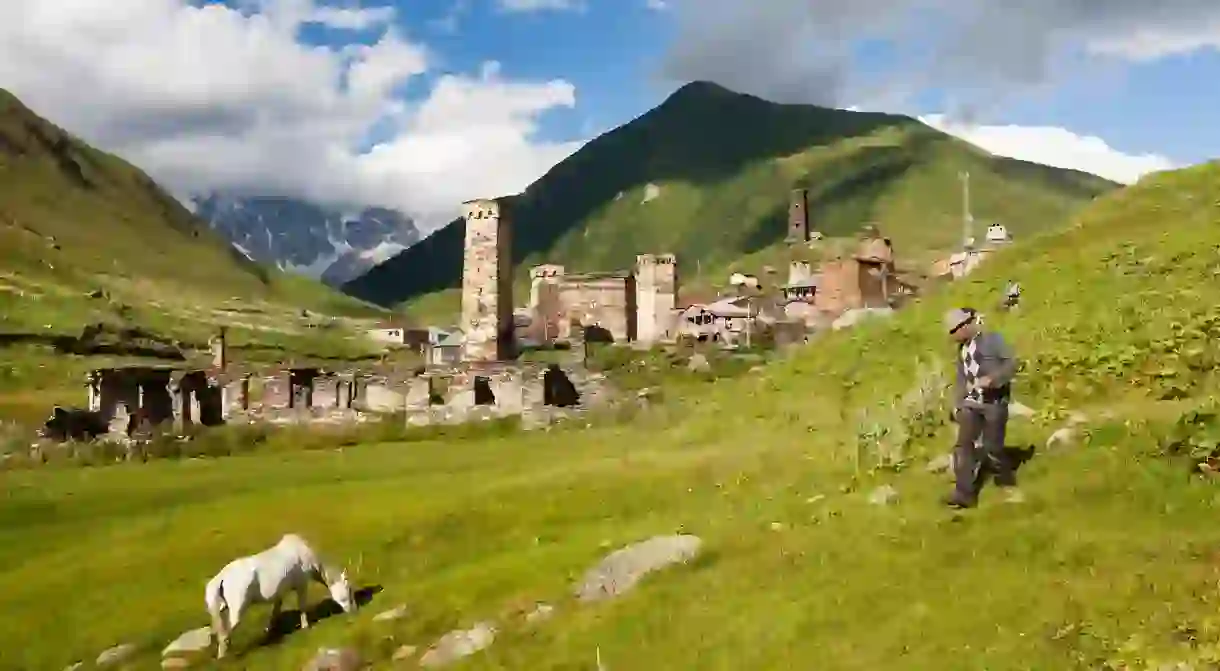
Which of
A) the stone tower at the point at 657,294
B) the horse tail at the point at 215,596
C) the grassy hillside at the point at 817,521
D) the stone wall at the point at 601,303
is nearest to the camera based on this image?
the grassy hillside at the point at 817,521

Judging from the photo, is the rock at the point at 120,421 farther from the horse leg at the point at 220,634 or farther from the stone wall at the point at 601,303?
the stone wall at the point at 601,303

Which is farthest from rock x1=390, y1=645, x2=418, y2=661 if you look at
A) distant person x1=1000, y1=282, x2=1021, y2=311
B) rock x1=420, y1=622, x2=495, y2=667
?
distant person x1=1000, y1=282, x2=1021, y2=311

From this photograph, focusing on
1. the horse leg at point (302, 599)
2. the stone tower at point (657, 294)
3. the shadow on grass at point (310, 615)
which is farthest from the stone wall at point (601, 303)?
the horse leg at point (302, 599)

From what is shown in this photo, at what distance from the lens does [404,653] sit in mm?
15961

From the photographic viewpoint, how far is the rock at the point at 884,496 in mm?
16781

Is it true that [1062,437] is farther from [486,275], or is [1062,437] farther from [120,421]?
[486,275]

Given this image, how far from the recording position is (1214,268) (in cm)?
2466

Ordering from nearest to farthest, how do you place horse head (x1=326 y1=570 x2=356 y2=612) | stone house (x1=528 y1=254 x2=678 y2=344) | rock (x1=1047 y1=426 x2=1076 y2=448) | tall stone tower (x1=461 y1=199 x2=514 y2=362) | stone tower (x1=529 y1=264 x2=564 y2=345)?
rock (x1=1047 y1=426 x2=1076 y2=448), horse head (x1=326 y1=570 x2=356 y2=612), tall stone tower (x1=461 y1=199 x2=514 y2=362), stone house (x1=528 y1=254 x2=678 y2=344), stone tower (x1=529 y1=264 x2=564 y2=345)

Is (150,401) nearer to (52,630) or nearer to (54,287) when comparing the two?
(52,630)

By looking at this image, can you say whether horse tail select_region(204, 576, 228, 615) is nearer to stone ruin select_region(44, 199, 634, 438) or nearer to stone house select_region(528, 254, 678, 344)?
stone ruin select_region(44, 199, 634, 438)

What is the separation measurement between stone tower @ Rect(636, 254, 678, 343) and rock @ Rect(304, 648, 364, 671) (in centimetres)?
9712

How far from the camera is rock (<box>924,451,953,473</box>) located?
17.9 m

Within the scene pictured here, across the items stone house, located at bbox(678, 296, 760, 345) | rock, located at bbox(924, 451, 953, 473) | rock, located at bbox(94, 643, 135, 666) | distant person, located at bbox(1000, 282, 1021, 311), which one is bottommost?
rock, located at bbox(94, 643, 135, 666)

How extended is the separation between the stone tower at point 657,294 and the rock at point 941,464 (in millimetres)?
94368
